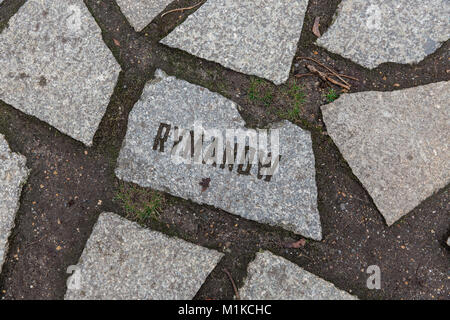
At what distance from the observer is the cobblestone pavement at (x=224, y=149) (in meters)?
1.80

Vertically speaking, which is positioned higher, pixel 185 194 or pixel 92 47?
pixel 92 47

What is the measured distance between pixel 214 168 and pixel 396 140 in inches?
38.0

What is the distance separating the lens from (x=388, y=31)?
1907mm

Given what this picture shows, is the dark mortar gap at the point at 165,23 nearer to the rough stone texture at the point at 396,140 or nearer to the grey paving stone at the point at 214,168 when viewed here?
the grey paving stone at the point at 214,168

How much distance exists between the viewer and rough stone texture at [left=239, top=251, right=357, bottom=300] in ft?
5.82

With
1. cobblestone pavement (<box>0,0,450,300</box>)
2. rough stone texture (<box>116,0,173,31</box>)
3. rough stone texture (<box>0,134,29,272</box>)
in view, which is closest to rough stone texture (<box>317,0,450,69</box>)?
cobblestone pavement (<box>0,0,450,300</box>)

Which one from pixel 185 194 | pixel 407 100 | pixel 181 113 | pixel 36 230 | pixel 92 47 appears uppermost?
pixel 407 100

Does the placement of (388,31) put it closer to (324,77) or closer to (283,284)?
(324,77)

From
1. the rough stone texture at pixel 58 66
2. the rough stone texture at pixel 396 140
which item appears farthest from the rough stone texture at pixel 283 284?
the rough stone texture at pixel 58 66

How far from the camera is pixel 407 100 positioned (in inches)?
73.9

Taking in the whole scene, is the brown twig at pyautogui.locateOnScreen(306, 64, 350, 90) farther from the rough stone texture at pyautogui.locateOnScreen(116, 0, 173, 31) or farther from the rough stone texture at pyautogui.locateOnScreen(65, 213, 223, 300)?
the rough stone texture at pyautogui.locateOnScreen(65, 213, 223, 300)

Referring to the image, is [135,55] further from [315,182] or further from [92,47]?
[315,182]
